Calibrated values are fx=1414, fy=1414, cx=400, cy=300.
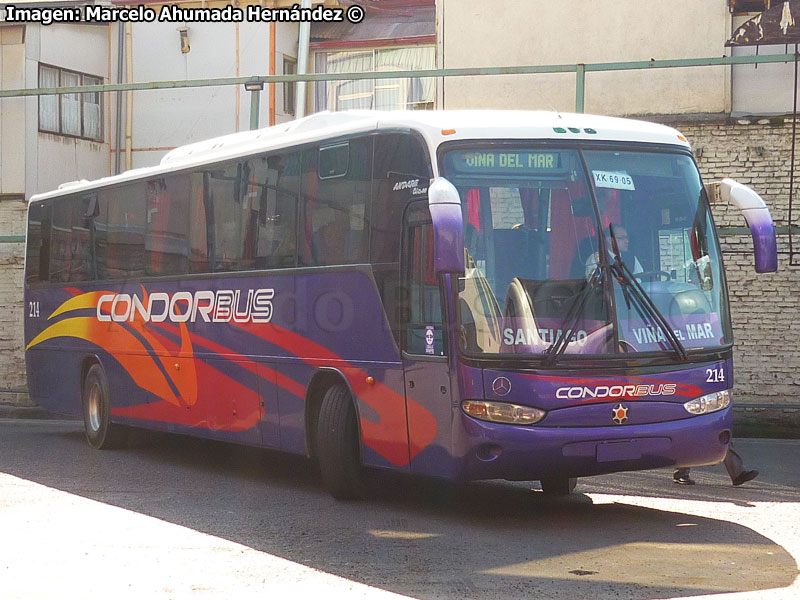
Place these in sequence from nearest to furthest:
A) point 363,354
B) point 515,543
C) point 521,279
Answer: point 515,543, point 521,279, point 363,354

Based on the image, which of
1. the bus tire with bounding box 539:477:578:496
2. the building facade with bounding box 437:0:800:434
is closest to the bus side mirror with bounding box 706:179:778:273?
the bus tire with bounding box 539:477:578:496

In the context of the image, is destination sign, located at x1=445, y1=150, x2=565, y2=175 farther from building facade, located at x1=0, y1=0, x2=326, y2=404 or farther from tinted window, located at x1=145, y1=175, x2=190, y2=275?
building facade, located at x1=0, y1=0, x2=326, y2=404

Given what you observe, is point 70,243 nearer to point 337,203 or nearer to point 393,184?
point 337,203

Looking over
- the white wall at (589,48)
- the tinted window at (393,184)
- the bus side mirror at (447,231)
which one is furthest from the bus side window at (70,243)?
the bus side mirror at (447,231)

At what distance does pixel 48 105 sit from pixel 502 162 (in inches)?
727

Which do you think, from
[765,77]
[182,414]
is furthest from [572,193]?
[765,77]

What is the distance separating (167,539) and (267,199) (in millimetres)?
3984

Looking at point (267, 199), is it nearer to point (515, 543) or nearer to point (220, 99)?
point (515, 543)

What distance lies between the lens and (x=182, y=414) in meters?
13.6

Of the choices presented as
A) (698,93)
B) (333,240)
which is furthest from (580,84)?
(333,240)

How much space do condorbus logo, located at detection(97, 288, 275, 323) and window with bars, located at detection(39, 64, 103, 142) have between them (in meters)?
11.9

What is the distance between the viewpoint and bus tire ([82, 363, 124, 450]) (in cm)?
1534

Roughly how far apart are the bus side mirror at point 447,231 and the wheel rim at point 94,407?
7813 mm

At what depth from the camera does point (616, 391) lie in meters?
9.17
